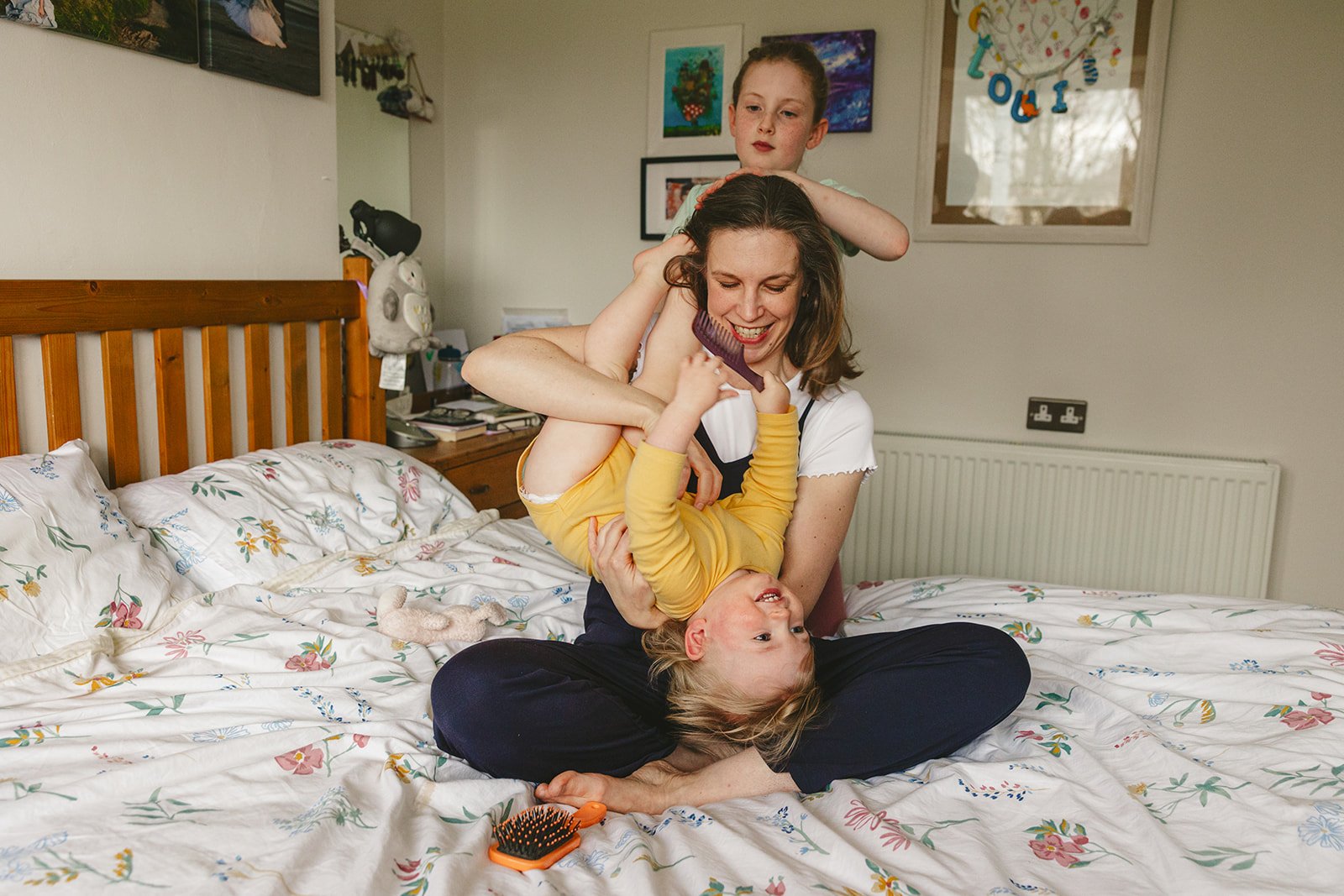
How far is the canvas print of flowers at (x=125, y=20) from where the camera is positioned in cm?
164

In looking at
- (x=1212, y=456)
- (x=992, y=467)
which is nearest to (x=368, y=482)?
(x=992, y=467)

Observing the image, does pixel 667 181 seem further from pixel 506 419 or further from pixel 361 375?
pixel 361 375

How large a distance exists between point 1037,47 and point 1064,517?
131cm

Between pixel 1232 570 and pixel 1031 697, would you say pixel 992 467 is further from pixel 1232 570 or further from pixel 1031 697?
pixel 1031 697

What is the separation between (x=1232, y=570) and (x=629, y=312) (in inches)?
82.0

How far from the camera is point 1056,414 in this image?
285 centimetres

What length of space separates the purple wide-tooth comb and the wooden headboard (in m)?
1.09

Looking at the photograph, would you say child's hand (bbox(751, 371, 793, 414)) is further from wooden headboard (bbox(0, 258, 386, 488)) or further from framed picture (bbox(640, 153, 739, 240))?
framed picture (bbox(640, 153, 739, 240))

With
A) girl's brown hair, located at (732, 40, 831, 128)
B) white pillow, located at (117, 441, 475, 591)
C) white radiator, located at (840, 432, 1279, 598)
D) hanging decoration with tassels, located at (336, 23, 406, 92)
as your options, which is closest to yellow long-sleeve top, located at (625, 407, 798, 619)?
girl's brown hair, located at (732, 40, 831, 128)

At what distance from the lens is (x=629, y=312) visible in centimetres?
147

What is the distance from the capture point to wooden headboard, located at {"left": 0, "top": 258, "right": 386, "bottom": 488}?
167cm

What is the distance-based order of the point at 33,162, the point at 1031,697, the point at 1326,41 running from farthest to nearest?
1. the point at 1326,41
2. the point at 33,162
3. the point at 1031,697

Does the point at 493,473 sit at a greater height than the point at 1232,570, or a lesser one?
greater

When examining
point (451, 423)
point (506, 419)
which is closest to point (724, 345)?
point (451, 423)
